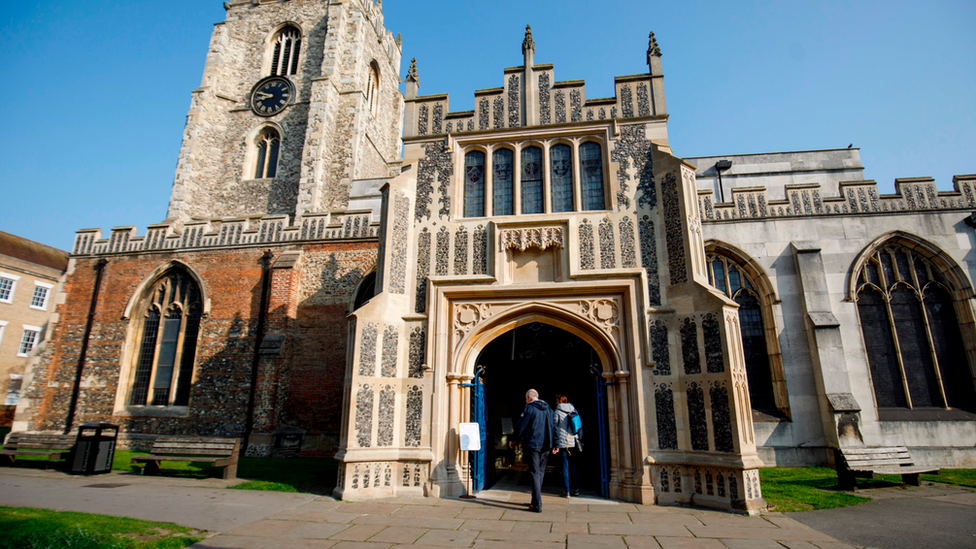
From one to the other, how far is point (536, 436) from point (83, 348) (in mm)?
16686

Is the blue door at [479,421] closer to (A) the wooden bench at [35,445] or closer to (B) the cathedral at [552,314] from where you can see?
(B) the cathedral at [552,314]

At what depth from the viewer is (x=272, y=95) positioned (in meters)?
26.5

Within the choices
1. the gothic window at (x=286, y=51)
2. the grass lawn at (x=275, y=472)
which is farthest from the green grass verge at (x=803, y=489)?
the gothic window at (x=286, y=51)

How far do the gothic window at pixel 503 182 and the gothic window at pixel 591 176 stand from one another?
4.71ft

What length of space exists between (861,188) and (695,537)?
39.1 ft

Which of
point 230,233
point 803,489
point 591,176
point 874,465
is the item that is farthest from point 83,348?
point 874,465

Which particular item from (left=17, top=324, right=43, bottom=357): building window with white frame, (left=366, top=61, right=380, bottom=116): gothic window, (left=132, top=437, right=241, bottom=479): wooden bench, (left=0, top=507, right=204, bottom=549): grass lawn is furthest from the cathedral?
(left=366, top=61, right=380, bottom=116): gothic window

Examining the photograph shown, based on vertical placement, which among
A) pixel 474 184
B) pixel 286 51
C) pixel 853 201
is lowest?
pixel 474 184

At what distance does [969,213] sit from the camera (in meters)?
12.6

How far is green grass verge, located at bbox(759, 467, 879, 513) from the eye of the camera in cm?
739

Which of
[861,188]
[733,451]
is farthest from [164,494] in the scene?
[861,188]

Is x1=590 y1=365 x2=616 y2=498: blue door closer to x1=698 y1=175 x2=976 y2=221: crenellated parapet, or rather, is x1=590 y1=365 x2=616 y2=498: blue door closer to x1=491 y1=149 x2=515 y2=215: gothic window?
x1=491 y1=149 x2=515 y2=215: gothic window

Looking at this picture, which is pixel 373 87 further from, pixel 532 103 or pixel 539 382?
pixel 539 382

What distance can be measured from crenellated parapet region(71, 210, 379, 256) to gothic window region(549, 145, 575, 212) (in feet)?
24.0
